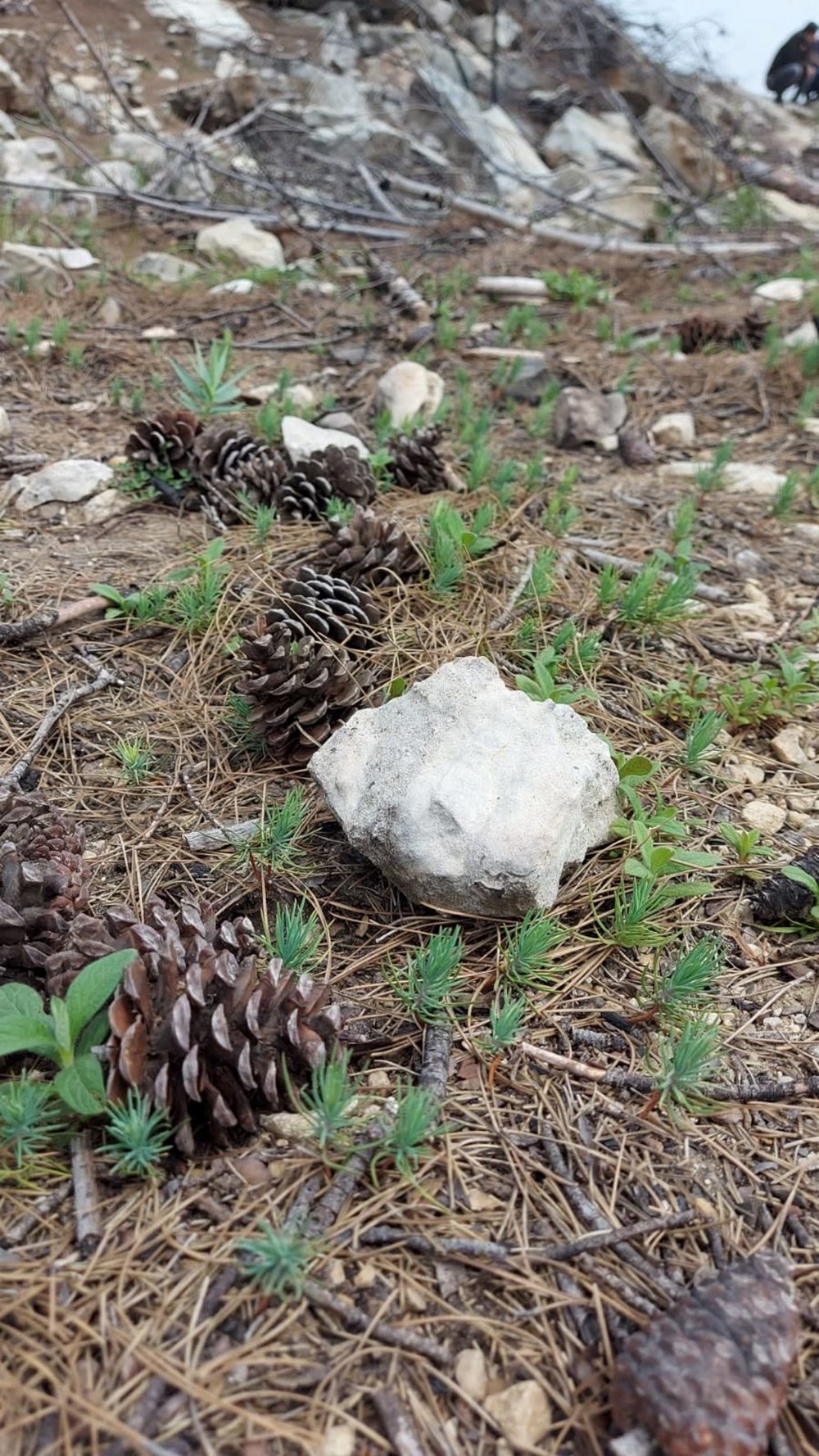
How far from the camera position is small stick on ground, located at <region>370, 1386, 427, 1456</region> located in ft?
3.67

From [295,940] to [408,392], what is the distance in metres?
3.11

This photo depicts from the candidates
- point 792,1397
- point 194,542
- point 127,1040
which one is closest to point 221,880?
point 127,1040

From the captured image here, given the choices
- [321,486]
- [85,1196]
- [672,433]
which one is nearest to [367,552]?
[321,486]

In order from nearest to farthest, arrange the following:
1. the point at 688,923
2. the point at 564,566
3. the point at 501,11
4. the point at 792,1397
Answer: the point at 792,1397, the point at 688,923, the point at 564,566, the point at 501,11

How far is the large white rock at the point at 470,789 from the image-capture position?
1817 mm

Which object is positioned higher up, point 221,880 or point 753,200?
point 753,200

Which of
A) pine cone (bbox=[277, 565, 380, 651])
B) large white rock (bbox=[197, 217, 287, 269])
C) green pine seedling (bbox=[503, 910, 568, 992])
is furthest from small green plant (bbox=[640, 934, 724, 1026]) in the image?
large white rock (bbox=[197, 217, 287, 269])

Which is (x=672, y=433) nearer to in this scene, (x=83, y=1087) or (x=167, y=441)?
(x=167, y=441)

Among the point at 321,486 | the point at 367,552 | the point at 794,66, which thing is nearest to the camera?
the point at 367,552

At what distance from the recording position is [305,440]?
3535 mm

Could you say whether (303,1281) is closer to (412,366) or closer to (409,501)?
(409,501)

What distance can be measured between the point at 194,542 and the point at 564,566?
1291 mm

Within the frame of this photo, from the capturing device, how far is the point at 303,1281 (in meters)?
1.26

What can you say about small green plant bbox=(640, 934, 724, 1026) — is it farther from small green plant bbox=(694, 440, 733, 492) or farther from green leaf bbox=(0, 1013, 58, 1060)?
small green plant bbox=(694, 440, 733, 492)
